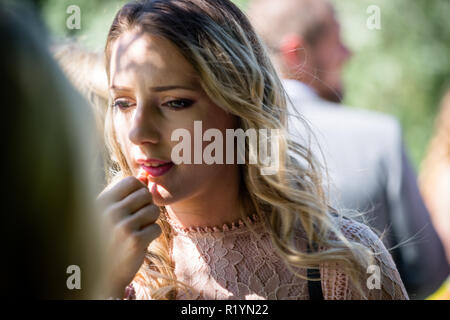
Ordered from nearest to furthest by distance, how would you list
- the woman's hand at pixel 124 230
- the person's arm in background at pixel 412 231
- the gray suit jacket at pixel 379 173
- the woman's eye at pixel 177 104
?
the woman's hand at pixel 124 230 → the woman's eye at pixel 177 104 → the gray suit jacket at pixel 379 173 → the person's arm in background at pixel 412 231

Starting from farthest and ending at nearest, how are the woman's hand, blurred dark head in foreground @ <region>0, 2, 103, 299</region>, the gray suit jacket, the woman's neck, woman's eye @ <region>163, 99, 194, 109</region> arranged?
the gray suit jacket
the woman's neck
woman's eye @ <region>163, 99, 194, 109</region>
the woman's hand
blurred dark head in foreground @ <region>0, 2, 103, 299</region>

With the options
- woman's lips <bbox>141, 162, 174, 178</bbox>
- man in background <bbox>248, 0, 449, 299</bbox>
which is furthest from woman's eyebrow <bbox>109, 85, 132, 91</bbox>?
man in background <bbox>248, 0, 449, 299</bbox>

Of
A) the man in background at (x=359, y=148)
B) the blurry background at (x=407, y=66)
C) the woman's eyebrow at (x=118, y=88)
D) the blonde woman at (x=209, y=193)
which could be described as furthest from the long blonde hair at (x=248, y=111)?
the blurry background at (x=407, y=66)

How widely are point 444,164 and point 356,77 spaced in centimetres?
261

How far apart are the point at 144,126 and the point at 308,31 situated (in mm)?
1750

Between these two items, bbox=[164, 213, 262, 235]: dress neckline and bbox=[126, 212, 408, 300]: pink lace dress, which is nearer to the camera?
bbox=[126, 212, 408, 300]: pink lace dress

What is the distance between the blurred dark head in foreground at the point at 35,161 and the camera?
3.24 feet

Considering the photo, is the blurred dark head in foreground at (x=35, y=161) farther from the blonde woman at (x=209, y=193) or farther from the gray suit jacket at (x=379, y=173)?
the gray suit jacket at (x=379, y=173)

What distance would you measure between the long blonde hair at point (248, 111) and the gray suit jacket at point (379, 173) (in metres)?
0.96

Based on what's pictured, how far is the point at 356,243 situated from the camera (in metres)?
1.84

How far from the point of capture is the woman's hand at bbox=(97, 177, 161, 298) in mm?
1616

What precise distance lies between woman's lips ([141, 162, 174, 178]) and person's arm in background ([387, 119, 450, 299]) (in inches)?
65.9

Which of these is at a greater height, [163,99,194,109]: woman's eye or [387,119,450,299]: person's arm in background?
[163,99,194,109]: woman's eye

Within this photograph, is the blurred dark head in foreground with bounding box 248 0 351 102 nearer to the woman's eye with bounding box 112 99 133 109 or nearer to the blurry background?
the woman's eye with bounding box 112 99 133 109
